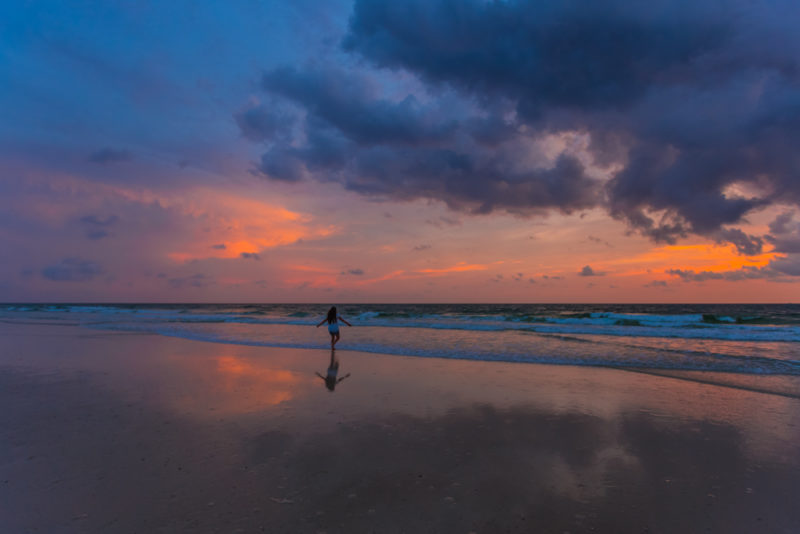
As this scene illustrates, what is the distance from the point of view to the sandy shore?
4234 millimetres

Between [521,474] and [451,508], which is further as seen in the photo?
[521,474]

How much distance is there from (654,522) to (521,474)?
1.48m

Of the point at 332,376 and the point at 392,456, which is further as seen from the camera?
the point at 332,376

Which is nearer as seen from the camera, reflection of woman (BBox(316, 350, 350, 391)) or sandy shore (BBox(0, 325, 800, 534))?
sandy shore (BBox(0, 325, 800, 534))

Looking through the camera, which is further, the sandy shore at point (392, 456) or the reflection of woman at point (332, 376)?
the reflection of woman at point (332, 376)

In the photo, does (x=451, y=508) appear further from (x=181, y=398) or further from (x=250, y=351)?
(x=250, y=351)

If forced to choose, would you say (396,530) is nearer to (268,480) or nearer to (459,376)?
(268,480)

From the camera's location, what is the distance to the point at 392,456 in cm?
580

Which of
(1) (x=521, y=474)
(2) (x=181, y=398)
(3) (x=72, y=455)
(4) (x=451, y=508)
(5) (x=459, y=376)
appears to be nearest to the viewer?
(4) (x=451, y=508)

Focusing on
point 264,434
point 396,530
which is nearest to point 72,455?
point 264,434

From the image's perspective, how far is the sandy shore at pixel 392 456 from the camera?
4.23m

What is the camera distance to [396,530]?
396 cm

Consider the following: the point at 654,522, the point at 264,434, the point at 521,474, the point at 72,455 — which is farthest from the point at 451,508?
the point at 72,455

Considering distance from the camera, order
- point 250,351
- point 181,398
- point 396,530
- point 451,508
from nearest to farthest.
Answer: point 396,530 < point 451,508 < point 181,398 < point 250,351
